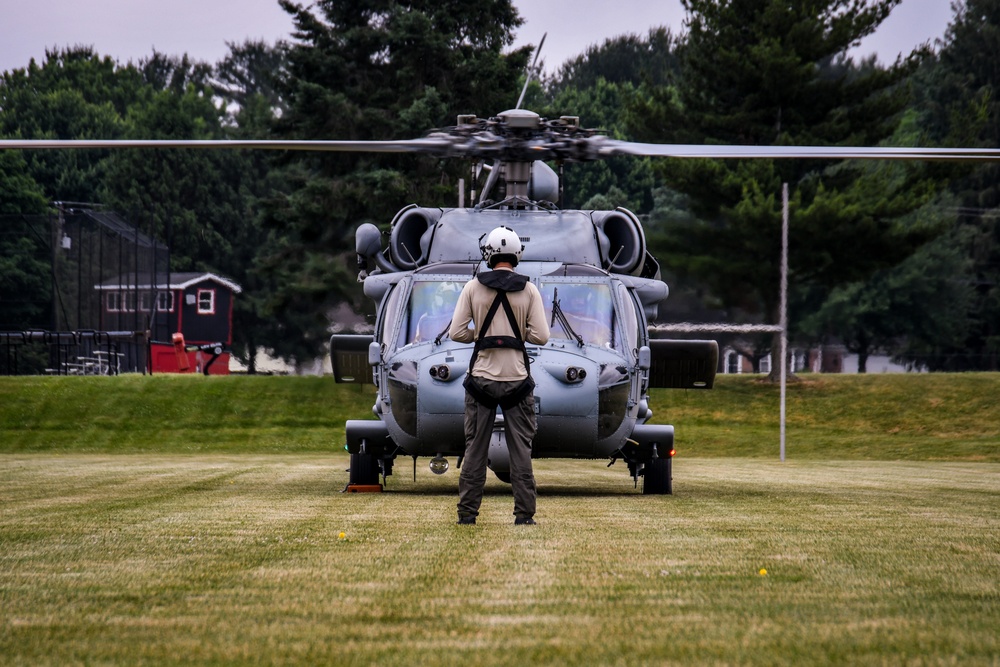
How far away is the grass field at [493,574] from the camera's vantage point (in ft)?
16.5

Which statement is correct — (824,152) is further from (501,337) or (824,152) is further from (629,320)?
(501,337)

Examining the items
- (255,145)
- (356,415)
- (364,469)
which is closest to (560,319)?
(364,469)

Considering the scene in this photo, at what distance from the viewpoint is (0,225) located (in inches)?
2763

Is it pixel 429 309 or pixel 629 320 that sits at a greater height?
pixel 429 309

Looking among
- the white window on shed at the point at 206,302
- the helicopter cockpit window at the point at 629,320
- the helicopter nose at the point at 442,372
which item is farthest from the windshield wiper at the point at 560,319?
the white window on shed at the point at 206,302

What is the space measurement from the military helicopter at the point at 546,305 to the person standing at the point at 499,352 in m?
2.56

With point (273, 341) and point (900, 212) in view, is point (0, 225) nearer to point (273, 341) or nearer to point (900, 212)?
point (273, 341)

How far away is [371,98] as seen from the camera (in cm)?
4834

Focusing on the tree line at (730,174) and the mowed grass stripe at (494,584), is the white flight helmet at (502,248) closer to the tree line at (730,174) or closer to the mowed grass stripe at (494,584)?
the mowed grass stripe at (494,584)

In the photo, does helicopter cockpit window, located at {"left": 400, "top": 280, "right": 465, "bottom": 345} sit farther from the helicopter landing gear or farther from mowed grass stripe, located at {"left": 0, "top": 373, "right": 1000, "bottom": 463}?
mowed grass stripe, located at {"left": 0, "top": 373, "right": 1000, "bottom": 463}

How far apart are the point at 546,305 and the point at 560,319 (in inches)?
10.5

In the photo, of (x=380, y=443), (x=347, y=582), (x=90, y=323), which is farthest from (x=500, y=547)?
(x=90, y=323)

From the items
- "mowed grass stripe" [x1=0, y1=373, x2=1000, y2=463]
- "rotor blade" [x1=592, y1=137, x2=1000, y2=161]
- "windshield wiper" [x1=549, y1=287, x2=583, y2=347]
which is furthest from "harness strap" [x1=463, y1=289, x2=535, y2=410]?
"mowed grass stripe" [x1=0, y1=373, x2=1000, y2=463]

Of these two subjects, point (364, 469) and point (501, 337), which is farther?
point (364, 469)
